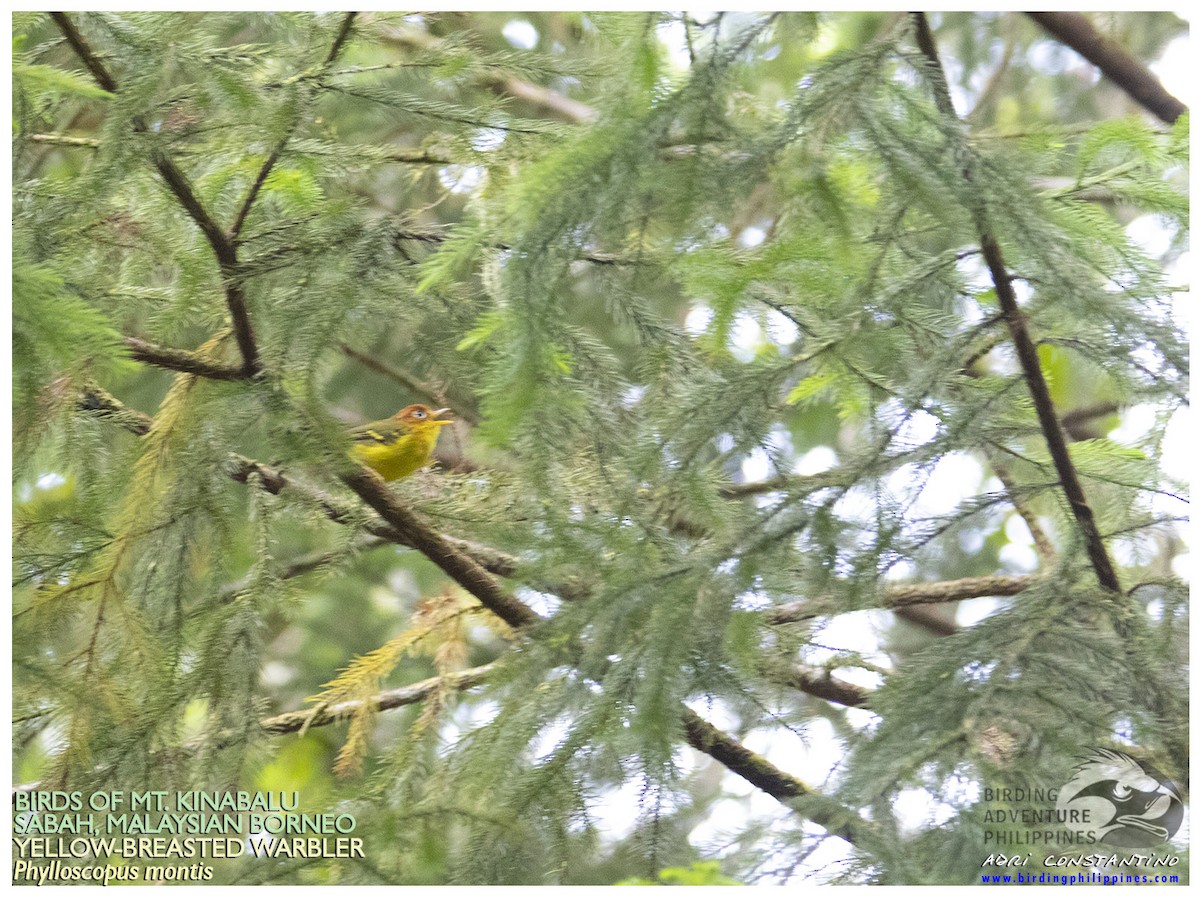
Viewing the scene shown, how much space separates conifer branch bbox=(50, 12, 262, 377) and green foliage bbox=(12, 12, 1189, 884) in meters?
0.02

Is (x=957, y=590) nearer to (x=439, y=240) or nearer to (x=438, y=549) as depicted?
(x=438, y=549)

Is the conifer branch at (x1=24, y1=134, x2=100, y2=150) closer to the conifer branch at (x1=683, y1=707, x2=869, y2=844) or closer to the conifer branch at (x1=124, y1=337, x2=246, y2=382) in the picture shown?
the conifer branch at (x1=124, y1=337, x2=246, y2=382)

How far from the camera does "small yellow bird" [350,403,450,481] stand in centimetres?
427

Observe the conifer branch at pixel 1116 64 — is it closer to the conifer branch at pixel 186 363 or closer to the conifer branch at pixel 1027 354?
the conifer branch at pixel 1027 354

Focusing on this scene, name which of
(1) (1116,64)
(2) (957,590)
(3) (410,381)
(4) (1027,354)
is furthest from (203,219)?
(1) (1116,64)

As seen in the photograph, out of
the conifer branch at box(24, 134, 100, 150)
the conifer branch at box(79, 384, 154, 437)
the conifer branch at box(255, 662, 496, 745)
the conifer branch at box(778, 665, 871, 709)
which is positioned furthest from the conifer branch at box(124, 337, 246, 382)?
the conifer branch at box(778, 665, 871, 709)

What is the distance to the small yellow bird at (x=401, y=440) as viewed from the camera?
4273 millimetres

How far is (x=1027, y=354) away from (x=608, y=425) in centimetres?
105

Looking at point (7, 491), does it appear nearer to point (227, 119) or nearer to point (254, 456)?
point (254, 456)

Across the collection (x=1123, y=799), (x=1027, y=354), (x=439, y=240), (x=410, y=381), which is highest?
(x=410, y=381)

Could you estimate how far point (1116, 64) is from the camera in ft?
13.9

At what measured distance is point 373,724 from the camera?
306 centimetres

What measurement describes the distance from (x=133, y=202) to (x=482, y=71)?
3.14 ft

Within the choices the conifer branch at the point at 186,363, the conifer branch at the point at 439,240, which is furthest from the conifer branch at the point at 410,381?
the conifer branch at the point at 186,363
